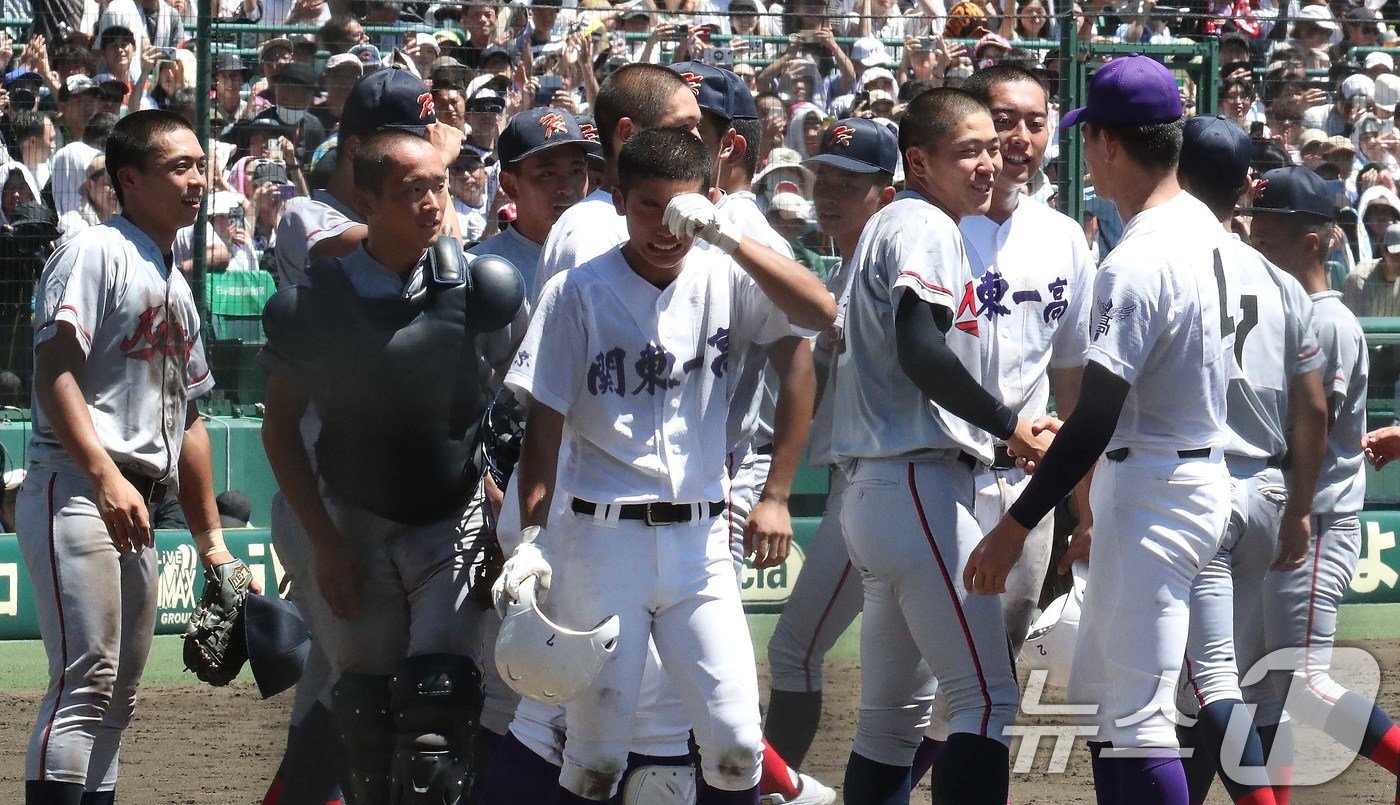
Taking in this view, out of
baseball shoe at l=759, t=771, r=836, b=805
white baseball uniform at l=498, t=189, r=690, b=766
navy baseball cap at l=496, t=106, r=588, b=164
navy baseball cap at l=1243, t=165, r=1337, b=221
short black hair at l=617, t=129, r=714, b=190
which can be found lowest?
baseball shoe at l=759, t=771, r=836, b=805

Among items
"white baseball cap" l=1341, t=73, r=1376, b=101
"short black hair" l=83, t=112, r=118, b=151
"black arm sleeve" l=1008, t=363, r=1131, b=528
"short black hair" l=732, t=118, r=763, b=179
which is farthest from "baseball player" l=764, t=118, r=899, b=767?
"white baseball cap" l=1341, t=73, r=1376, b=101

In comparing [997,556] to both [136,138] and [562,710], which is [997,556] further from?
[136,138]

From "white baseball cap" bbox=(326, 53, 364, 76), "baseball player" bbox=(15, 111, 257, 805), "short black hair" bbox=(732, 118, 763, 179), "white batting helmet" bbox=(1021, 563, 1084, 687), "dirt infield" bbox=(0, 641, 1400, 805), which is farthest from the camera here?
"white baseball cap" bbox=(326, 53, 364, 76)

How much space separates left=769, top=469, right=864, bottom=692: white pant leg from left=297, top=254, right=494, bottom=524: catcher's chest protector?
119 centimetres

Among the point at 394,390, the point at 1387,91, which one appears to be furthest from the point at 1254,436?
the point at 1387,91

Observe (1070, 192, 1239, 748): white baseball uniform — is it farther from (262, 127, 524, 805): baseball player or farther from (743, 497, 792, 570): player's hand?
(262, 127, 524, 805): baseball player

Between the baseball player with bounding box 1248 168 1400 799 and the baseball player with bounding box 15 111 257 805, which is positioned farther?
the baseball player with bounding box 1248 168 1400 799

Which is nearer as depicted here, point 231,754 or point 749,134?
point 749,134

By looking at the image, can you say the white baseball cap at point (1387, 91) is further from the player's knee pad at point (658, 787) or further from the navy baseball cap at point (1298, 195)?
the player's knee pad at point (658, 787)

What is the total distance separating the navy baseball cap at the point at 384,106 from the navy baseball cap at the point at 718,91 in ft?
2.32

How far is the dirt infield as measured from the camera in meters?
5.16

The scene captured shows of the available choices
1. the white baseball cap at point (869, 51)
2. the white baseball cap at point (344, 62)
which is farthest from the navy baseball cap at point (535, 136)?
the white baseball cap at point (869, 51)

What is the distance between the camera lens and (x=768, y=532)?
359cm

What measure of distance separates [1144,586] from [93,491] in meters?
2.51
